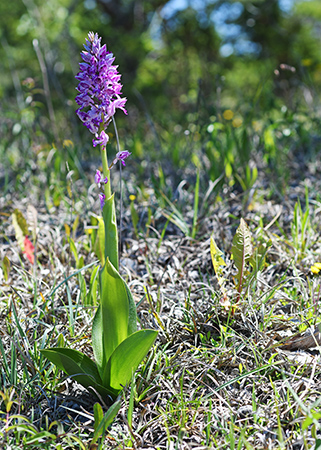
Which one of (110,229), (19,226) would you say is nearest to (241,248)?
(110,229)

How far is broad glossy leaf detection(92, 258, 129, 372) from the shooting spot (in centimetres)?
113

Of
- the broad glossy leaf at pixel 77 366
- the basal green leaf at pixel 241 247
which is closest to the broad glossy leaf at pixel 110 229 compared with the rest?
the broad glossy leaf at pixel 77 366

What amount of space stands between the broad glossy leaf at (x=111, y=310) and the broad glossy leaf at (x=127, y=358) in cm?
4

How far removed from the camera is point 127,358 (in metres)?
1.16

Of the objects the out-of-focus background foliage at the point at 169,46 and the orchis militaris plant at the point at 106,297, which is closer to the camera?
the orchis militaris plant at the point at 106,297

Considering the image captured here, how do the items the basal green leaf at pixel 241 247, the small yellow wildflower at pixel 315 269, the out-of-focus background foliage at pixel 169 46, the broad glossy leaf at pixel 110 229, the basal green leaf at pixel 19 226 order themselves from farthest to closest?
the out-of-focus background foliage at pixel 169 46
the basal green leaf at pixel 19 226
the small yellow wildflower at pixel 315 269
the basal green leaf at pixel 241 247
the broad glossy leaf at pixel 110 229

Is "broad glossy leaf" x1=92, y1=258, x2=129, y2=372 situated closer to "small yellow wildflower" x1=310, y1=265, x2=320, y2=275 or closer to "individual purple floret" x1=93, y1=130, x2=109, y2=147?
"individual purple floret" x1=93, y1=130, x2=109, y2=147

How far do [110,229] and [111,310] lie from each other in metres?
0.25

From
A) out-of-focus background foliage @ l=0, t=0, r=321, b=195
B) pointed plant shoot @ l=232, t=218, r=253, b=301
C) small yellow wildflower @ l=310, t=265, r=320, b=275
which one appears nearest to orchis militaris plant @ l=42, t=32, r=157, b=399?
pointed plant shoot @ l=232, t=218, r=253, b=301

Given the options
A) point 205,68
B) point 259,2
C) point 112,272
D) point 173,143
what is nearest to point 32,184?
point 173,143

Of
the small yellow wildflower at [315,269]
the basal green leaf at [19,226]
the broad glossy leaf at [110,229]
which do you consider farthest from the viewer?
the basal green leaf at [19,226]

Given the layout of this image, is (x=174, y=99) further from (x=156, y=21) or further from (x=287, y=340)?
(x=287, y=340)

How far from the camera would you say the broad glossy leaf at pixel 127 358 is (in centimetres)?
112

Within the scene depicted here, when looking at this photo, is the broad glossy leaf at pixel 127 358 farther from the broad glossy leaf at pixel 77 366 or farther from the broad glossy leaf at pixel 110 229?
the broad glossy leaf at pixel 110 229
